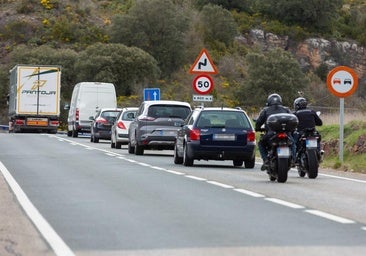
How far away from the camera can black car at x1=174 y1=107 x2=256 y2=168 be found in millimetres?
26828

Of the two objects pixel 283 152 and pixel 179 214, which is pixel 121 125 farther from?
pixel 179 214

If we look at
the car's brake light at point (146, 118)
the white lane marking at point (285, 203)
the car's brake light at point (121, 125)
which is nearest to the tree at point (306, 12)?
the car's brake light at point (121, 125)

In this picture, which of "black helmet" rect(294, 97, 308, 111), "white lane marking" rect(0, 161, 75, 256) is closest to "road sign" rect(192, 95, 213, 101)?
"black helmet" rect(294, 97, 308, 111)

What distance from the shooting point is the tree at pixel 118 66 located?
89125mm

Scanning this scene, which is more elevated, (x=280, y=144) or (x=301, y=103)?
(x=301, y=103)

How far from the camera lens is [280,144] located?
2094cm

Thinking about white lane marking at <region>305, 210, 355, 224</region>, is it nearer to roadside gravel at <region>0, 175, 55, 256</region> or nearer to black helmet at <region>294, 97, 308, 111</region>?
roadside gravel at <region>0, 175, 55, 256</region>

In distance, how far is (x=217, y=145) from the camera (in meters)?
26.8

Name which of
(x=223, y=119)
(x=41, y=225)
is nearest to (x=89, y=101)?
(x=223, y=119)

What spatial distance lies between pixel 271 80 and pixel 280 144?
201 ft

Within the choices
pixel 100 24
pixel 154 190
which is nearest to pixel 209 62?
pixel 154 190

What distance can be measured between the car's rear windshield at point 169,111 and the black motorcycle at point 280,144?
12.8 meters

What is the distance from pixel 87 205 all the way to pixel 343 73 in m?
14.2

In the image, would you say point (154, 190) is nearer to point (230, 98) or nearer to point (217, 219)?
point (217, 219)
